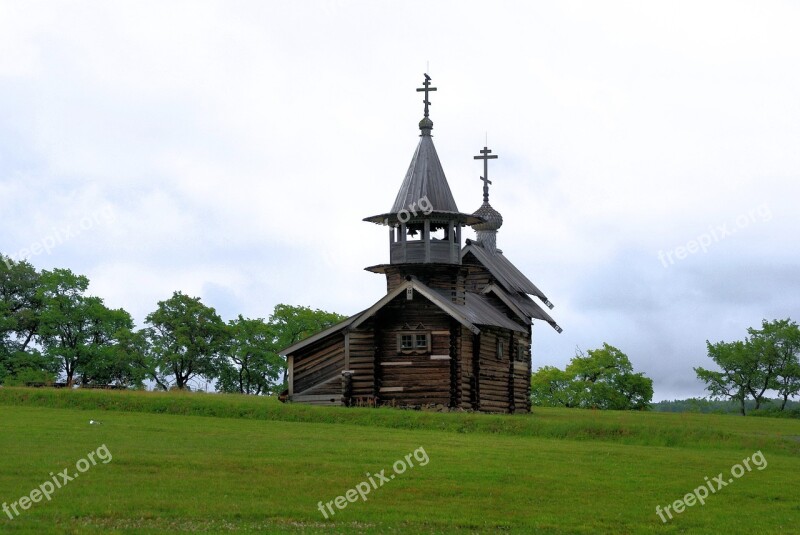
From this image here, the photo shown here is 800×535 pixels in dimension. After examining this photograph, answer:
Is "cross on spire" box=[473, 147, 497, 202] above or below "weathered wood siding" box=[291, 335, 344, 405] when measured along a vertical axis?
above

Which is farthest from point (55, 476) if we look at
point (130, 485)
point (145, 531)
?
point (145, 531)

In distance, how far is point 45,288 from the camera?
70562mm

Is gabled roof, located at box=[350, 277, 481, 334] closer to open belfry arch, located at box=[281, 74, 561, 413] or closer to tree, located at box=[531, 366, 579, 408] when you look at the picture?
open belfry arch, located at box=[281, 74, 561, 413]

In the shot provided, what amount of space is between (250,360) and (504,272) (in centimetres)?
2288

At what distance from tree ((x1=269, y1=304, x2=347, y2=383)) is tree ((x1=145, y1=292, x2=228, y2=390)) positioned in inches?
243

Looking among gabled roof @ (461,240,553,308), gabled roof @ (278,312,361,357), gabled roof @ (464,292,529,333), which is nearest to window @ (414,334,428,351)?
gabled roof @ (464,292,529,333)

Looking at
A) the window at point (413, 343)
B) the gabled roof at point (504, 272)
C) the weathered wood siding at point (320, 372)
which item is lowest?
the weathered wood siding at point (320, 372)

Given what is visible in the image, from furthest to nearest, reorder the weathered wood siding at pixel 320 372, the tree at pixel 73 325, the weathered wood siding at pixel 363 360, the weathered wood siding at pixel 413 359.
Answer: the tree at pixel 73 325, the weathered wood siding at pixel 320 372, the weathered wood siding at pixel 363 360, the weathered wood siding at pixel 413 359

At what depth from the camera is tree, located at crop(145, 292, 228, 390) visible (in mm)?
73500

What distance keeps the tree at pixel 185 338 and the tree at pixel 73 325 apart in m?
3.14

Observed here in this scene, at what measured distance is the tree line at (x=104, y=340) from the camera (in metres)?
69.8

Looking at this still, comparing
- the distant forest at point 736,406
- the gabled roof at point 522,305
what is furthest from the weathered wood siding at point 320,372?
the distant forest at point 736,406

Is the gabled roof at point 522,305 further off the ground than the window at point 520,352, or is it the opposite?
the gabled roof at point 522,305

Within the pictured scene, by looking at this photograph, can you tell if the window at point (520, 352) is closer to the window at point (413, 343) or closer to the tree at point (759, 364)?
the window at point (413, 343)
